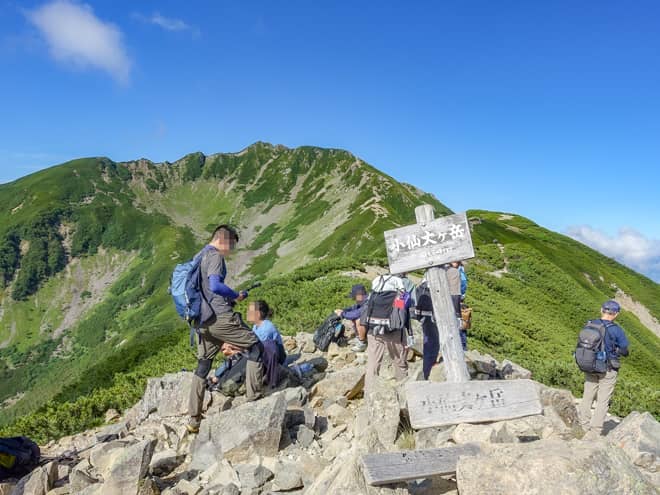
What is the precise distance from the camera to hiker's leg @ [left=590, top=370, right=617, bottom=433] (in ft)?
26.1

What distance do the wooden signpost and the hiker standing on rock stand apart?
2.63 metres

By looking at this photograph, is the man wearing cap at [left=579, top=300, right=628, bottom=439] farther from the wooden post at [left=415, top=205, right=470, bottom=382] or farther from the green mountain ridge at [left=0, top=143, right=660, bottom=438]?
the green mountain ridge at [left=0, top=143, right=660, bottom=438]

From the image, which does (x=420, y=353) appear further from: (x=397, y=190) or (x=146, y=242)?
(x=146, y=242)

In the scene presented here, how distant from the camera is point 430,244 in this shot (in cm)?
680

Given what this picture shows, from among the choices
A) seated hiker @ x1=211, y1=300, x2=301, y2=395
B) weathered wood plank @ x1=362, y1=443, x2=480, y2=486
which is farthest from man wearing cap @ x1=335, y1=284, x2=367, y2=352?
weathered wood plank @ x1=362, y1=443, x2=480, y2=486

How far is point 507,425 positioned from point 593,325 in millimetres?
3155

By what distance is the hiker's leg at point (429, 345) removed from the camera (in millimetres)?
8430

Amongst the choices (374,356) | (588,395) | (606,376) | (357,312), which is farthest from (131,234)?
(606,376)

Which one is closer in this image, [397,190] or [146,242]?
[397,190]

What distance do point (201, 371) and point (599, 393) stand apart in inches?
290

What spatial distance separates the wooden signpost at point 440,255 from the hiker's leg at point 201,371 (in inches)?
127

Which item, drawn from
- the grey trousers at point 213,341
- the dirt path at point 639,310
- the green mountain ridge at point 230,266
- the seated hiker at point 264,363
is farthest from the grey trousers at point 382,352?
the dirt path at point 639,310

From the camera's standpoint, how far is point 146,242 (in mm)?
140875

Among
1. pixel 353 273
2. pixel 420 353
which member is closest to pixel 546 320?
pixel 353 273
